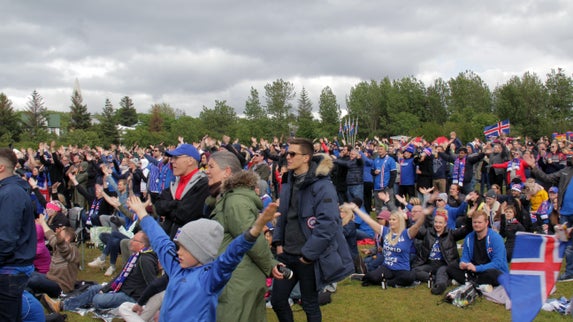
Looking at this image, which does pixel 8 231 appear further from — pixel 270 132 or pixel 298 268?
pixel 270 132

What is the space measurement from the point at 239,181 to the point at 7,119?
70.5 metres

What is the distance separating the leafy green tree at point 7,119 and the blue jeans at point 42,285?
211 feet

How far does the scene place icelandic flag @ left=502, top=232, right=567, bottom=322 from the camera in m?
4.34

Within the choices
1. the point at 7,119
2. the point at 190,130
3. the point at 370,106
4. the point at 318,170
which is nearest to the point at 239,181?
the point at 318,170

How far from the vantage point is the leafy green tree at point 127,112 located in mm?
105312

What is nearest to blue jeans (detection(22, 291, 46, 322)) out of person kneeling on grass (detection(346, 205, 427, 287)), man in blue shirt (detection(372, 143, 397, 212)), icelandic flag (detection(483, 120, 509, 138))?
person kneeling on grass (detection(346, 205, 427, 287))

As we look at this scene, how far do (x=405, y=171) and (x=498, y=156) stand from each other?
3.46 m

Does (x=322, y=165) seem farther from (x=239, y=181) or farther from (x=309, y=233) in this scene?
(x=239, y=181)

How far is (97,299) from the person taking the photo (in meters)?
6.40

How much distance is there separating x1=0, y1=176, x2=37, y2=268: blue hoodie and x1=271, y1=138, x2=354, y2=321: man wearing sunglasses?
7.07ft

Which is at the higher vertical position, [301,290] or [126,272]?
[301,290]

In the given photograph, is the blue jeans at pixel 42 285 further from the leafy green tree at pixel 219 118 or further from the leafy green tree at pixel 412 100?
the leafy green tree at pixel 412 100

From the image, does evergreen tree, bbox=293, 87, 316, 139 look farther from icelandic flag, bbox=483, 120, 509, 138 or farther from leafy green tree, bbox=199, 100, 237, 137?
icelandic flag, bbox=483, 120, 509, 138

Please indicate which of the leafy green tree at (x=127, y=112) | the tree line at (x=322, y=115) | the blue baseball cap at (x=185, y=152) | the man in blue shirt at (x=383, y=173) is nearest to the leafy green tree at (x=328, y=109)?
the tree line at (x=322, y=115)
